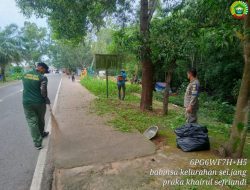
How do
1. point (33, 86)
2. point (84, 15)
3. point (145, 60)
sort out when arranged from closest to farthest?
point (33, 86), point (145, 60), point (84, 15)

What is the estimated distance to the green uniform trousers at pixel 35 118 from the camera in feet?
20.4

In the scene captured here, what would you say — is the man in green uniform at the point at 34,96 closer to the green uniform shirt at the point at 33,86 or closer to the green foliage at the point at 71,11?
the green uniform shirt at the point at 33,86

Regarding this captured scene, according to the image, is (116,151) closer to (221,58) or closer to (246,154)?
(246,154)

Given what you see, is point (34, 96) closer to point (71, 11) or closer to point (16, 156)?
point (16, 156)

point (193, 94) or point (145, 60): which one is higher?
point (145, 60)

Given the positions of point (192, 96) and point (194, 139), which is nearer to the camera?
point (194, 139)

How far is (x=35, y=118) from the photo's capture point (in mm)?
6406

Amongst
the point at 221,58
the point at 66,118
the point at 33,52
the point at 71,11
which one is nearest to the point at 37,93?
the point at 66,118

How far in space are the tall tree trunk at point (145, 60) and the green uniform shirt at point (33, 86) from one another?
4219mm

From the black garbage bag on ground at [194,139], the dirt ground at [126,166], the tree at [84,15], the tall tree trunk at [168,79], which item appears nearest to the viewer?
the dirt ground at [126,166]

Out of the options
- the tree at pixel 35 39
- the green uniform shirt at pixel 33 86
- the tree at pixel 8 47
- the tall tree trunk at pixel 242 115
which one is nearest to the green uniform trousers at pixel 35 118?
the green uniform shirt at pixel 33 86

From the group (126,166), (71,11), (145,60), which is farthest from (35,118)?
(71,11)

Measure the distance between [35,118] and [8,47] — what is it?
36869mm

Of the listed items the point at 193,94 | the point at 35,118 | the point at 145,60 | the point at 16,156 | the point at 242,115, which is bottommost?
the point at 16,156
